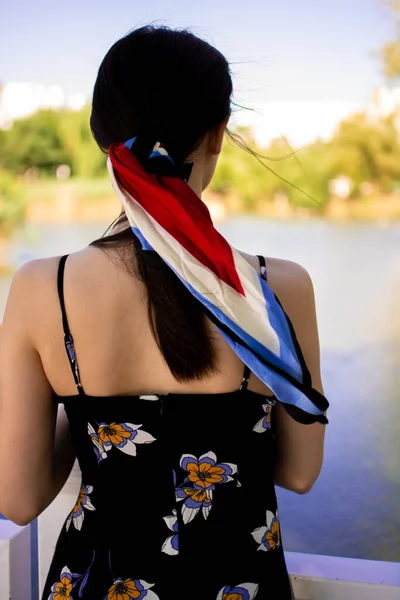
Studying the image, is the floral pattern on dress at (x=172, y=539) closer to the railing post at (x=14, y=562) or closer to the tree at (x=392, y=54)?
the railing post at (x=14, y=562)

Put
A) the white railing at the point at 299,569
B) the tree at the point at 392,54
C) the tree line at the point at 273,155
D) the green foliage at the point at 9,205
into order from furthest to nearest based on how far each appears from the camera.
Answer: the green foliage at the point at 9,205
the tree line at the point at 273,155
the tree at the point at 392,54
the white railing at the point at 299,569

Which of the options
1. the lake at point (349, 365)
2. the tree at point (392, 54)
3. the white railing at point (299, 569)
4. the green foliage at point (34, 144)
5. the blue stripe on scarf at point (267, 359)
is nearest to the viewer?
the blue stripe on scarf at point (267, 359)

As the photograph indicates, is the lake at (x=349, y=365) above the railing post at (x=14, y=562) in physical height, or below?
below

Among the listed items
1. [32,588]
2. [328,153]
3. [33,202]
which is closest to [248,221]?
[328,153]

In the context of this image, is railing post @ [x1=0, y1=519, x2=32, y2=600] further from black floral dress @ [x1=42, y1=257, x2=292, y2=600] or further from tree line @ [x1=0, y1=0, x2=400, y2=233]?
tree line @ [x1=0, y1=0, x2=400, y2=233]

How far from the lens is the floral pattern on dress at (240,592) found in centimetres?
74

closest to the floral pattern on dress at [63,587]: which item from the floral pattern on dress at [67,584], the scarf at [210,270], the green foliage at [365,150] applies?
the floral pattern on dress at [67,584]

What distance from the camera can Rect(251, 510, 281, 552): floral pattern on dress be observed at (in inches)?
30.2

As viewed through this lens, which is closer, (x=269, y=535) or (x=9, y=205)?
(x=269, y=535)

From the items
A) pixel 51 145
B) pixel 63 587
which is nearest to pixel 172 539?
pixel 63 587

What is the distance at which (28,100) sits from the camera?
5.66 meters

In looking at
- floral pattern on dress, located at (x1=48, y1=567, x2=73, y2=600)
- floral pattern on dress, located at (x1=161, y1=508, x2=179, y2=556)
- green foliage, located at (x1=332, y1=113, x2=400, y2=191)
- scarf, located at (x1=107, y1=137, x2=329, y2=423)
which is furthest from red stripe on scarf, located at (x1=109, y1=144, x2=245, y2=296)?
green foliage, located at (x1=332, y1=113, x2=400, y2=191)

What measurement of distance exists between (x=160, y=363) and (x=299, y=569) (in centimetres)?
42

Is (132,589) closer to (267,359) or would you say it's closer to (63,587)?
(63,587)
